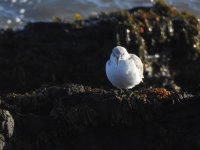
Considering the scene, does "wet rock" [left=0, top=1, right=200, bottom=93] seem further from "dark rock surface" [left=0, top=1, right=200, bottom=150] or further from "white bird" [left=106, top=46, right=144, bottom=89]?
"white bird" [left=106, top=46, right=144, bottom=89]

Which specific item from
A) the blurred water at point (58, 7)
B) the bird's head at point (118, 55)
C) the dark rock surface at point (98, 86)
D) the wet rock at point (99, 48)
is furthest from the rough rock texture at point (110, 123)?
the blurred water at point (58, 7)

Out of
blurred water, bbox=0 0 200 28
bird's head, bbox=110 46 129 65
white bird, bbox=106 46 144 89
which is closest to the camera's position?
white bird, bbox=106 46 144 89

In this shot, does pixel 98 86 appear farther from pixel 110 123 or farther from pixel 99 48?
pixel 110 123

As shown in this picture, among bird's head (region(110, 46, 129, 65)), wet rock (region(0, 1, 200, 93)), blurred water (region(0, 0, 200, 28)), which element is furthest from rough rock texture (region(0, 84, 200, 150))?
blurred water (region(0, 0, 200, 28))

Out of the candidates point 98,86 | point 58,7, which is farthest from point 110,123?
point 58,7

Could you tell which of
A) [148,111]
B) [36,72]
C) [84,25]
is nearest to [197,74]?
[84,25]

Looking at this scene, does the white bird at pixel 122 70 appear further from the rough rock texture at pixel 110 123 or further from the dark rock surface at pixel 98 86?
the rough rock texture at pixel 110 123

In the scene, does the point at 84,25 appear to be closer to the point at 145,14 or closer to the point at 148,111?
the point at 145,14
